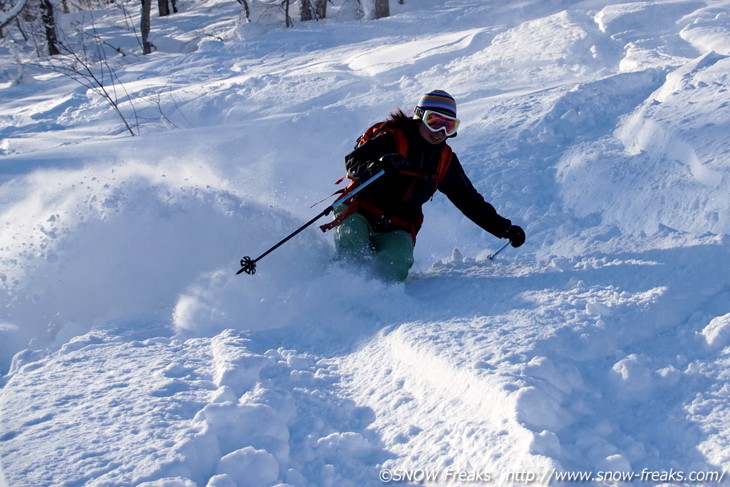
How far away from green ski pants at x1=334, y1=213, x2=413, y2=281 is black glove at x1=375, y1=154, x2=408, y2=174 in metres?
0.52

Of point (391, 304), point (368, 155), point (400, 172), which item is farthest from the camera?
point (400, 172)

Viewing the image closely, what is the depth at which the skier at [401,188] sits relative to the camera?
4129mm

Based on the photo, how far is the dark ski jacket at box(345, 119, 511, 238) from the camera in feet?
13.7

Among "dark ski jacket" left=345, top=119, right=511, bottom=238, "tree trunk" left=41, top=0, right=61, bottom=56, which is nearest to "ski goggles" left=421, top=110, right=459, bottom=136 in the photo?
"dark ski jacket" left=345, top=119, right=511, bottom=238

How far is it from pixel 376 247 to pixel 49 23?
70.7ft

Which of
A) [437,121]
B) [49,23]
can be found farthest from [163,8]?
[437,121]

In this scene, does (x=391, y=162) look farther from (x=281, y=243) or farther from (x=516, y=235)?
(x=516, y=235)

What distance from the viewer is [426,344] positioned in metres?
3.07

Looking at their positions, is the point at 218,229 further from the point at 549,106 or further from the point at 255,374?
the point at 549,106

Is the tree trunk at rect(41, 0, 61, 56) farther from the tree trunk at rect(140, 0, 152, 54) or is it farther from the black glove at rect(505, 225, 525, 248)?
the black glove at rect(505, 225, 525, 248)

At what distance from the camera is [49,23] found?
21.3 m

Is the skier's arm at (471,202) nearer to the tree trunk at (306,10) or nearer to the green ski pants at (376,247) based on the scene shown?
the green ski pants at (376,247)

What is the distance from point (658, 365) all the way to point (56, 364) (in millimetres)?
2917

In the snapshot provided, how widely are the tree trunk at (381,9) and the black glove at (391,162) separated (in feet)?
46.5
